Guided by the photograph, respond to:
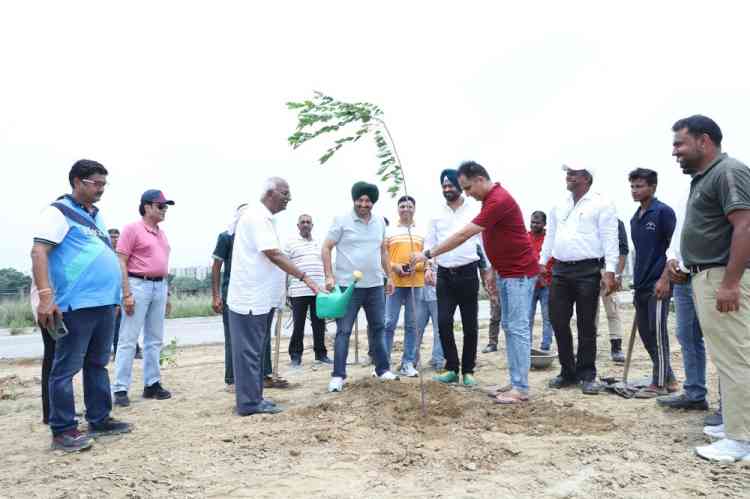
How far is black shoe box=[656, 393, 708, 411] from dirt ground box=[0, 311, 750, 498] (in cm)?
9

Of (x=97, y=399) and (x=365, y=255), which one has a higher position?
(x=365, y=255)

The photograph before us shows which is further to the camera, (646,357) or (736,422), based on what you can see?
(646,357)

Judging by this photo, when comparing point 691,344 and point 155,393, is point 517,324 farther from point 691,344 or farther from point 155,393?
point 155,393

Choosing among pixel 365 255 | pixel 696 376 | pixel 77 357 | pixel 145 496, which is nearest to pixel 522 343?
pixel 696 376

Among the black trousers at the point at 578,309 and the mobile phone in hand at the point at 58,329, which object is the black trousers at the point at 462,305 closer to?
the black trousers at the point at 578,309

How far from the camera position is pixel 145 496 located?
3014mm

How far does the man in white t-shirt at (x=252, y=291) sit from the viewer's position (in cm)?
450

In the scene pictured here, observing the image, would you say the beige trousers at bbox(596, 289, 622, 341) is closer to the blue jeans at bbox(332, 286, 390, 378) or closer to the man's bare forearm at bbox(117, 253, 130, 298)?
the blue jeans at bbox(332, 286, 390, 378)

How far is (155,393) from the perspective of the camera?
5480 mm

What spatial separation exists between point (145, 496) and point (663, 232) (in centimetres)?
445

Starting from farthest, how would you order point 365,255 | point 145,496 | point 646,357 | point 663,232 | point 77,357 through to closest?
point 646,357 → point 365,255 → point 663,232 → point 77,357 → point 145,496

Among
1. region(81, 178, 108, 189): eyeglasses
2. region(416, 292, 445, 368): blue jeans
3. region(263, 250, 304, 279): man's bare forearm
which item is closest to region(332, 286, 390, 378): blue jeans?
region(416, 292, 445, 368): blue jeans

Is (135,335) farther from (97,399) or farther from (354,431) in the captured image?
(354,431)

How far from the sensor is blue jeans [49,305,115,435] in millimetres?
3814
